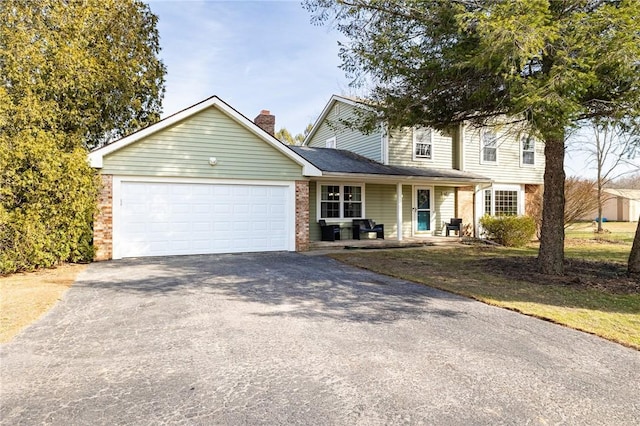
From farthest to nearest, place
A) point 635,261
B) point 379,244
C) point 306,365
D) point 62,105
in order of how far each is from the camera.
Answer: point 379,244, point 62,105, point 635,261, point 306,365

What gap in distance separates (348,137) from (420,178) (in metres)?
5.39

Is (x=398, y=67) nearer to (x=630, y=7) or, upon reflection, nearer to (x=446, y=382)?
(x=630, y=7)

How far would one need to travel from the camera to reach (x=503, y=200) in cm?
1858

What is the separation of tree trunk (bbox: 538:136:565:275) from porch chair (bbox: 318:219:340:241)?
731 cm

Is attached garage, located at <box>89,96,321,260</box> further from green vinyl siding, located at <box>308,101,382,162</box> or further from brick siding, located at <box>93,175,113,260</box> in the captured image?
green vinyl siding, located at <box>308,101,382,162</box>

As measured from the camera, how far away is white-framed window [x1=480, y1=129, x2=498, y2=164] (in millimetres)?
17984

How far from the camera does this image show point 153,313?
18.0ft

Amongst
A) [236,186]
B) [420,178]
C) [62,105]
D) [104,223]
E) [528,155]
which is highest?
[62,105]

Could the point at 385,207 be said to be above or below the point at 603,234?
above

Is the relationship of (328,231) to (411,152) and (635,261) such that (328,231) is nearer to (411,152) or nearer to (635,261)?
(411,152)

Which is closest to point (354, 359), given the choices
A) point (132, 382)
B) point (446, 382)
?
point (446, 382)

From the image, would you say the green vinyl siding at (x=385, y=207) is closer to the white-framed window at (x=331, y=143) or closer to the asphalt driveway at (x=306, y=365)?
the white-framed window at (x=331, y=143)

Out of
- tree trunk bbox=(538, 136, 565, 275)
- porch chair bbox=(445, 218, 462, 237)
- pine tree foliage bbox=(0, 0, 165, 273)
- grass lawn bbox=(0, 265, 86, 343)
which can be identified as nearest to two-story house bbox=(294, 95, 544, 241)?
porch chair bbox=(445, 218, 462, 237)

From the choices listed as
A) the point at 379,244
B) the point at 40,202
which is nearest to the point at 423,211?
the point at 379,244
